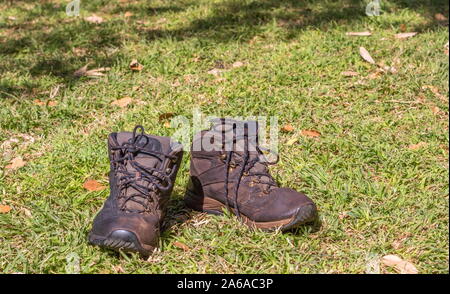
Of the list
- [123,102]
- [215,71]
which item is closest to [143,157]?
[123,102]

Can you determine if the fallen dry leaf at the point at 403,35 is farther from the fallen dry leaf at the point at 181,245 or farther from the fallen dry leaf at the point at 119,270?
the fallen dry leaf at the point at 119,270

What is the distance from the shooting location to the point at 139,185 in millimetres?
2598

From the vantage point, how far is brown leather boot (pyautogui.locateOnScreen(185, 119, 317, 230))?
2.72m

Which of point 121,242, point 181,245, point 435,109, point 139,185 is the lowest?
point 435,109

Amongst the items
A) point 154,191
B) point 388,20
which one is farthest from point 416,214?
point 388,20

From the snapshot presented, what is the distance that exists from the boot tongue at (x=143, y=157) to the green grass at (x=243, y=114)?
9.0 inches

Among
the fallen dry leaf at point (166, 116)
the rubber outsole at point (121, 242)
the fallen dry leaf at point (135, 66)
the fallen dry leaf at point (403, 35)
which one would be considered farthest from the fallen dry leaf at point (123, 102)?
the fallen dry leaf at point (403, 35)

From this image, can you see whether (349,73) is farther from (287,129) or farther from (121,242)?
(121,242)

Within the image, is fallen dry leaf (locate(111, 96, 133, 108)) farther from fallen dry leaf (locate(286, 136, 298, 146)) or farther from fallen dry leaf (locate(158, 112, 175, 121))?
fallen dry leaf (locate(286, 136, 298, 146))

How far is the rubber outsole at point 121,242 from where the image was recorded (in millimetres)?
2453

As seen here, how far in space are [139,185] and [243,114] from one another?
1474 millimetres

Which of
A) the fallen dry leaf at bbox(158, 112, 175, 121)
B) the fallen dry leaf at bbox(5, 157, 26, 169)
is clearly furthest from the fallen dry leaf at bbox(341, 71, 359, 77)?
the fallen dry leaf at bbox(5, 157, 26, 169)

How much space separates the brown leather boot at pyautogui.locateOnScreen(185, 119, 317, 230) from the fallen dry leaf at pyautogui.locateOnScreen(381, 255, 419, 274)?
1.55ft
